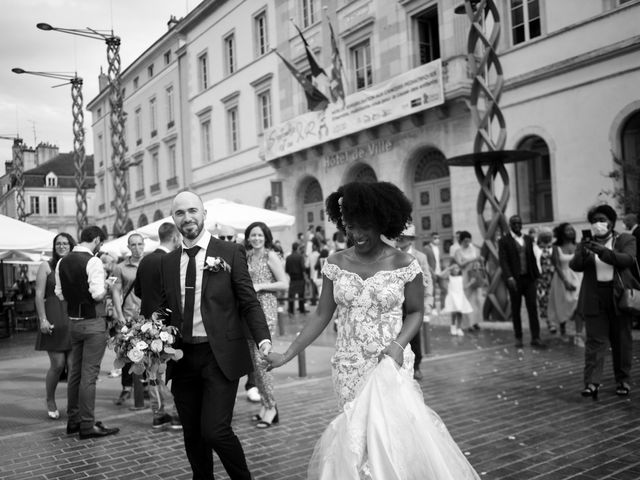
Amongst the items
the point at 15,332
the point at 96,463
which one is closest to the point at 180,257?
the point at 96,463

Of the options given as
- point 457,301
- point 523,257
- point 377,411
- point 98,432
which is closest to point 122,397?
point 98,432

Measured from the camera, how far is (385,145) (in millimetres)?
21188

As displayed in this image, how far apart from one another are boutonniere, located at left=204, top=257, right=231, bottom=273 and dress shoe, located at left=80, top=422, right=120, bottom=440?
281 centimetres

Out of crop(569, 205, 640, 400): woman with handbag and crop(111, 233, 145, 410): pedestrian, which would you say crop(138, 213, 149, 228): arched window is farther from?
crop(569, 205, 640, 400): woman with handbag

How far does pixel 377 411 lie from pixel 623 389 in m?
4.42

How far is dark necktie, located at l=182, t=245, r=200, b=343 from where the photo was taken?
380 centimetres

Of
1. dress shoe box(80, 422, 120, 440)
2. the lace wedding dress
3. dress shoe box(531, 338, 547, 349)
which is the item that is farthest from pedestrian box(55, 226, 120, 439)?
dress shoe box(531, 338, 547, 349)

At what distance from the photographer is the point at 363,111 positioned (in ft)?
69.5

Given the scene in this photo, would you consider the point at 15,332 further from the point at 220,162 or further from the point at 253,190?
the point at 220,162

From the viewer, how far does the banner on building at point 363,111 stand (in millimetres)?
18688

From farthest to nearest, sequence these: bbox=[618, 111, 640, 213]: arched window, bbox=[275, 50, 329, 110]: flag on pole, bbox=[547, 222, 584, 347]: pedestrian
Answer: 1. bbox=[275, 50, 329, 110]: flag on pole
2. bbox=[618, 111, 640, 213]: arched window
3. bbox=[547, 222, 584, 347]: pedestrian

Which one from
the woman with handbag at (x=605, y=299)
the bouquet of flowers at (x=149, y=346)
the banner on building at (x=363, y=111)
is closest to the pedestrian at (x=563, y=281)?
the woman with handbag at (x=605, y=299)

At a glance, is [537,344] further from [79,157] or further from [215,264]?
[79,157]

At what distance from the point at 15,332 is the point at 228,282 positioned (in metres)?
15.9
